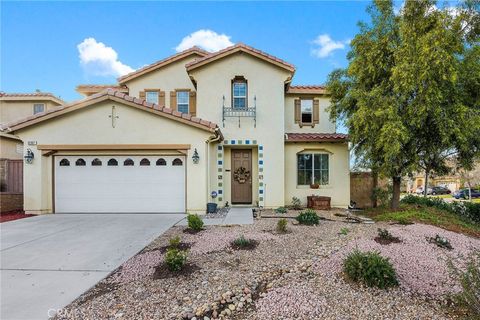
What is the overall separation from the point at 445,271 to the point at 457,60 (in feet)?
25.9

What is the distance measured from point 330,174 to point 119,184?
9219 millimetres

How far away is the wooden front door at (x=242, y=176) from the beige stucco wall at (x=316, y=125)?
8.55ft

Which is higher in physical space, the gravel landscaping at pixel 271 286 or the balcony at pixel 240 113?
the balcony at pixel 240 113

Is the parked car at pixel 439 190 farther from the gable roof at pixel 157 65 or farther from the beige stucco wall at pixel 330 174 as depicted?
the gable roof at pixel 157 65

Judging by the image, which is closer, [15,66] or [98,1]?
[98,1]

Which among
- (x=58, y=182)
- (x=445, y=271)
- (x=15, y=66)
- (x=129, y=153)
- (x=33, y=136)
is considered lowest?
(x=445, y=271)

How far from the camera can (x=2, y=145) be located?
1362 centimetres

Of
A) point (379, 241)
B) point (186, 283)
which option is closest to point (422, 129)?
point (379, 241)

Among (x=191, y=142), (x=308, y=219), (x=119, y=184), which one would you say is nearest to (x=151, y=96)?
(x=191, y=142)

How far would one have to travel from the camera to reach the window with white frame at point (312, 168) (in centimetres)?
1203

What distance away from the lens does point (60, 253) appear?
5445mm

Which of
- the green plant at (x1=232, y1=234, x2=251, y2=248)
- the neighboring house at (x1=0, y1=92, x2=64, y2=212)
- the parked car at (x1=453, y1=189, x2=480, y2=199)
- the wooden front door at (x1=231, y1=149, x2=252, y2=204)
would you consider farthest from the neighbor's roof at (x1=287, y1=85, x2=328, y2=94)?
the parked car at (x1=453, y1=189, x2=480, y2=199)

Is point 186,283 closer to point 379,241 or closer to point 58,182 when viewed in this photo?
point 379,241

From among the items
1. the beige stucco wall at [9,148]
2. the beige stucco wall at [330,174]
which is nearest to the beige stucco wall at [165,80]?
the beige stucco wall at [330,174]
